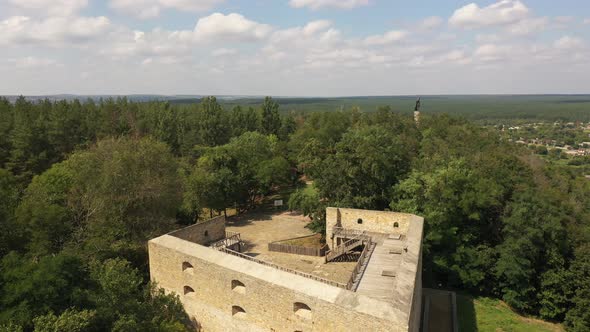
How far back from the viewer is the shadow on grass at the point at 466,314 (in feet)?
69.1

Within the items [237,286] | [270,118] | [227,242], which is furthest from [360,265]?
[270,118]

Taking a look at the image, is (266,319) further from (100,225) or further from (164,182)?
(164,182)

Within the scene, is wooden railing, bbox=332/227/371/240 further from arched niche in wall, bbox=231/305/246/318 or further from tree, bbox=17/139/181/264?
tree, bbox=17/139/181/264

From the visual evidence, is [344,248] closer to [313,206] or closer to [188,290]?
[313,206]

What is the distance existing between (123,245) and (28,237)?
417cm

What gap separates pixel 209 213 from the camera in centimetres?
3594

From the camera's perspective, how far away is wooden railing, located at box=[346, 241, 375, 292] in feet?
49.0

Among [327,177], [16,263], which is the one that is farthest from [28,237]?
[327,177]

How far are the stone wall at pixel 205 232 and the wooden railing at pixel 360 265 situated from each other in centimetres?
846

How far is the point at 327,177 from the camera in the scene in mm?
26953

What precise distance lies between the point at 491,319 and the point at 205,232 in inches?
690

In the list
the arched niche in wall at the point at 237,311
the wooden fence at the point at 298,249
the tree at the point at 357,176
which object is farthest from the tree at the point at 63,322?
the tree at the point at 357,176

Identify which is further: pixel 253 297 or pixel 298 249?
pixel 298 249

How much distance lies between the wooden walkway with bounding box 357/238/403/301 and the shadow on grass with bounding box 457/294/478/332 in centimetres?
646
